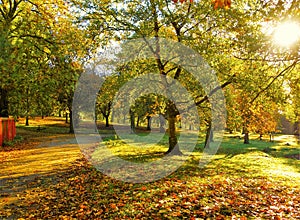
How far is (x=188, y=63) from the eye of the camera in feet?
46.9

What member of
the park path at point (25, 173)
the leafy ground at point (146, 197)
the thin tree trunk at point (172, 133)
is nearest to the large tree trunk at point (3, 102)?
the park path at point (25, 173)

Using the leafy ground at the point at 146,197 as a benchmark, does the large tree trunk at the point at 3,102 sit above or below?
above

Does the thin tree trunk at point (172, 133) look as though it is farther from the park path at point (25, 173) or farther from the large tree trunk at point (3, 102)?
the large tree trunk at point (3, 102)

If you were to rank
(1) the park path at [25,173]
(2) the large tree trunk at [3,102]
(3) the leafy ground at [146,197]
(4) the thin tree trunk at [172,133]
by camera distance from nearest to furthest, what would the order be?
(3) the leafy ground at [146,197] < (1) the park path at [25,173] < (4) the thin tree trunk at [172,133] < (2) the large tree trunk at [3,102]

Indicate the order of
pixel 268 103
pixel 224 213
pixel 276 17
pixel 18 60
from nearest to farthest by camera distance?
1. pixel 224 213
2. pixel 276 17
3. pixel 268 103
4. pixel 18 60

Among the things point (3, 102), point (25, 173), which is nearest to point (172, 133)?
point (25, 173)

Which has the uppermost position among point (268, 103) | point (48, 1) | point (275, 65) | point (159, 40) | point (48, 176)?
point (48, 1)

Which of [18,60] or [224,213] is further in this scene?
[18,60]

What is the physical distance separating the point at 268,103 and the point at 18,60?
16.9 meters

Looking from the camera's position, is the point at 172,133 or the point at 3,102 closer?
the point at 172,133

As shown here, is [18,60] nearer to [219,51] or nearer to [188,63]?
[188,63]

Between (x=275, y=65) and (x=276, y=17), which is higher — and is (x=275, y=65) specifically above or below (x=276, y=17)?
below

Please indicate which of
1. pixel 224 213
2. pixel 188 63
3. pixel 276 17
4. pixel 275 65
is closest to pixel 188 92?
pixel 188 63

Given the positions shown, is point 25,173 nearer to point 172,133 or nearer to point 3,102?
point 172,133
